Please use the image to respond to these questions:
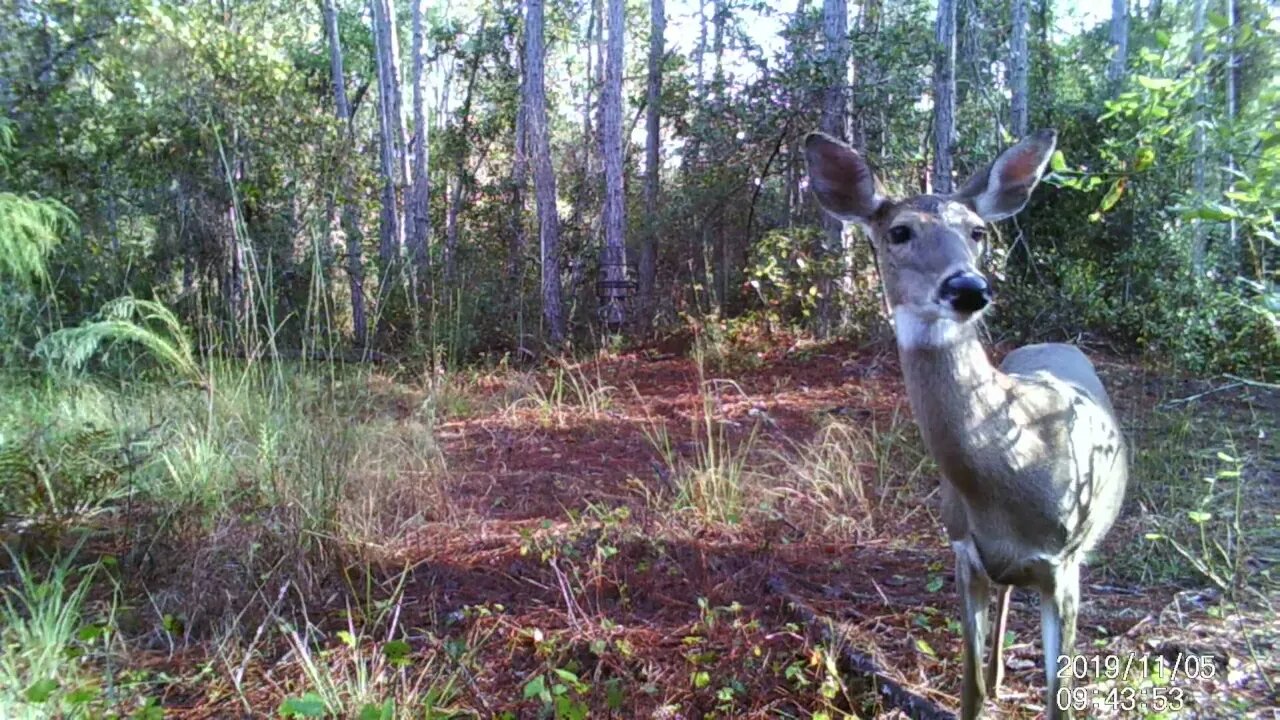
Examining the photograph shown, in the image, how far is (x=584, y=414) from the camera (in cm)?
639

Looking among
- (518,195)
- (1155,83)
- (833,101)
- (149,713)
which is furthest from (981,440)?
(518,195)

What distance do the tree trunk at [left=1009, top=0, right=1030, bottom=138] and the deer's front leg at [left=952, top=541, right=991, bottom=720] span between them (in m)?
10.8

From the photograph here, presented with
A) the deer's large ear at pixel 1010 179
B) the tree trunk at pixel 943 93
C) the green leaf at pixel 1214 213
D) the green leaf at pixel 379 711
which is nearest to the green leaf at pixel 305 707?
the green leaf at pixel 379 711

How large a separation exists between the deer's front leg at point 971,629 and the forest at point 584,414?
191 millimetres

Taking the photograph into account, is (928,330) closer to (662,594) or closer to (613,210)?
(662,594)

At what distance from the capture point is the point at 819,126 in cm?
930

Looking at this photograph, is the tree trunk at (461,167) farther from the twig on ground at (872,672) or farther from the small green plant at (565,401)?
the twig on ground at (872,672)

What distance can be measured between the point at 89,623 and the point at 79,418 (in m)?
2.05

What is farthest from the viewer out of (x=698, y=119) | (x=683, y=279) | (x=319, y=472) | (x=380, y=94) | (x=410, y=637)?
(x=380, y=94)

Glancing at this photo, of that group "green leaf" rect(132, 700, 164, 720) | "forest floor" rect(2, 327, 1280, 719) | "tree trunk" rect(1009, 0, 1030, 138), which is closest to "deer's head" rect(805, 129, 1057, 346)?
"forest floor" rect(2, 327, 1280, 719)

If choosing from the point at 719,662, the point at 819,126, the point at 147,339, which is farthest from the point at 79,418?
the point at 819,126

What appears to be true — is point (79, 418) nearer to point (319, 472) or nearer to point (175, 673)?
point (319, 472)

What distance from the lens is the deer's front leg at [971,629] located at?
2223 millimetres

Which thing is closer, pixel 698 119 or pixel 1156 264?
pixel 1156 264
